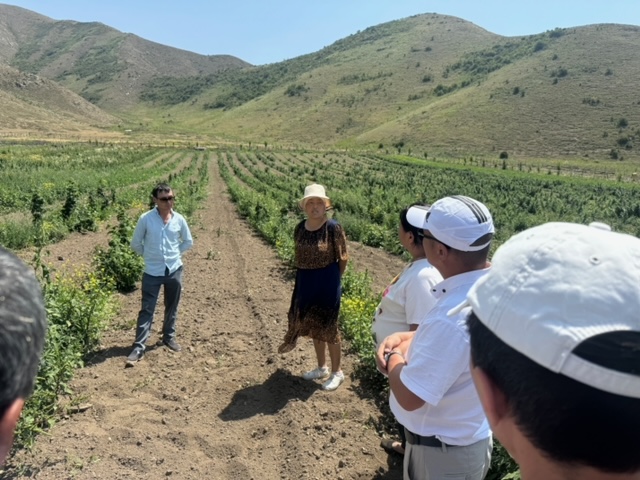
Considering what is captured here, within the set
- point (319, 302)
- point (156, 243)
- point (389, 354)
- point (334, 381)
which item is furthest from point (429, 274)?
point (156, 243)

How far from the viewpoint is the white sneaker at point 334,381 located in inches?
192

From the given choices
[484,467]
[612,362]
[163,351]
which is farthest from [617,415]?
[163,351]

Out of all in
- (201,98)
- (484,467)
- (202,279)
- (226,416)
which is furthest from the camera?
(201,98)

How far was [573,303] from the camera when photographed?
873 mm

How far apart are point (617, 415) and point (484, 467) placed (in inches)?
70.9

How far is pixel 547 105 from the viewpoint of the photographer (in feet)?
219

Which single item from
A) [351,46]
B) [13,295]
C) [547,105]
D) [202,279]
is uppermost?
[351,46]

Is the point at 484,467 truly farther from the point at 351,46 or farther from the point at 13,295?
the point at 351,46

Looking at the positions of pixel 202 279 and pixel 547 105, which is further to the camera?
pixel 547 105

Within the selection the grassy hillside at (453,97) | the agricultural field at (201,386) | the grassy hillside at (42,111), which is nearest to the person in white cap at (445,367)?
the agricultural field at (201,386)

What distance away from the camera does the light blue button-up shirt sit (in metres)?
5.38

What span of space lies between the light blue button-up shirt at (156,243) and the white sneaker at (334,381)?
2298 mm

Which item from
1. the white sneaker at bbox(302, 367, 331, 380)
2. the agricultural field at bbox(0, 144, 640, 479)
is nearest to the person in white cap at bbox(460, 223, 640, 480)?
the agricultural field at bbox(0, 144, 640, 479)

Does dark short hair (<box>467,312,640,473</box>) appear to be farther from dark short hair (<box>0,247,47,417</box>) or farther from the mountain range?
the mountain range
